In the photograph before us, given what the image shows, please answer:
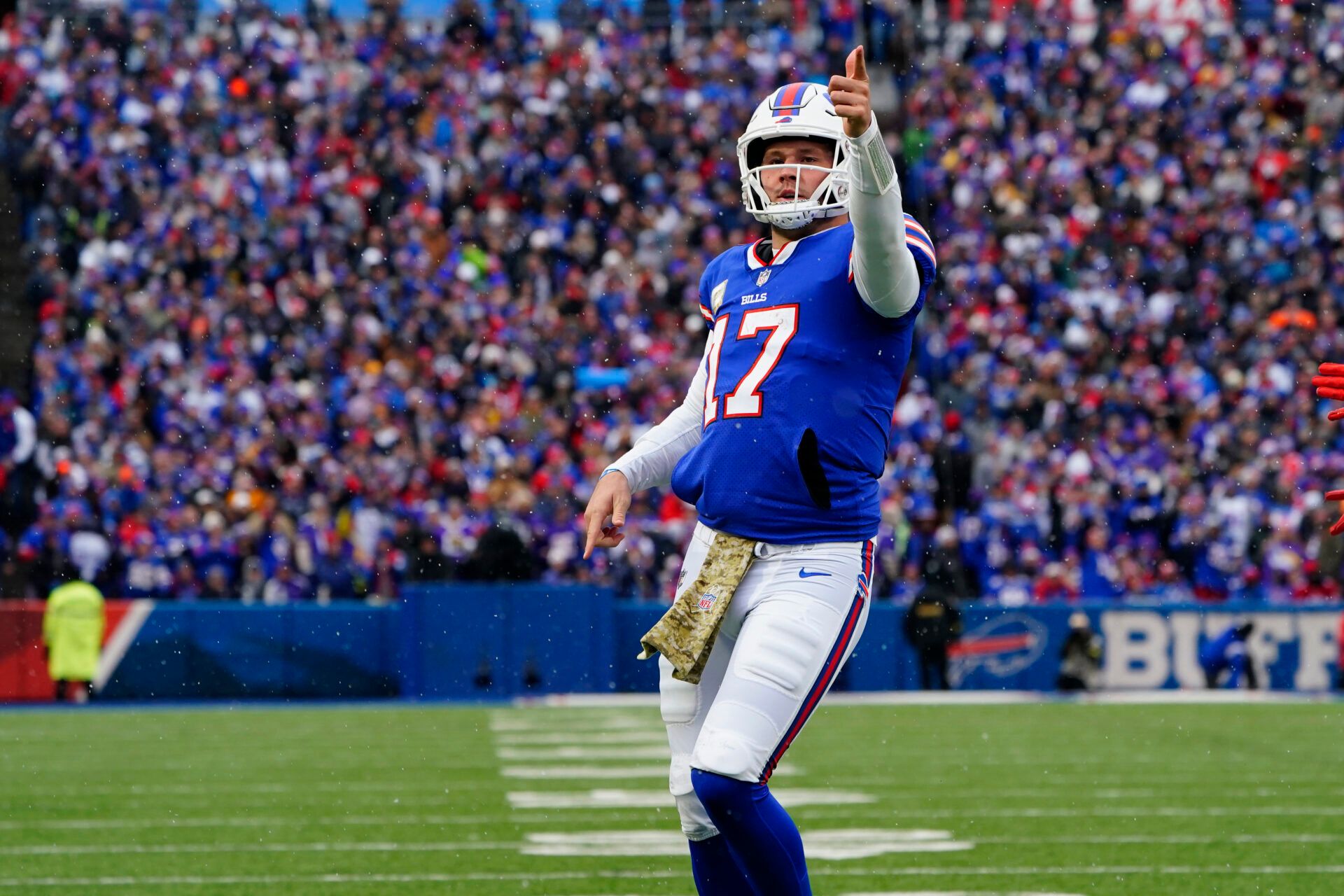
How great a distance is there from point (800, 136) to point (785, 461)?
2.29 feet

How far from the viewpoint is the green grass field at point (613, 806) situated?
5938 mm

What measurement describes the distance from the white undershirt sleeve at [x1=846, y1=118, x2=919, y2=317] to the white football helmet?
253 millimetres

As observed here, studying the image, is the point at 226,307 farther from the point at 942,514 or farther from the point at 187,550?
the point at 942,514

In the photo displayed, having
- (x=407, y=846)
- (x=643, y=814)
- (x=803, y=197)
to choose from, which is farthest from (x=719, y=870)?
(x=643, y=814)

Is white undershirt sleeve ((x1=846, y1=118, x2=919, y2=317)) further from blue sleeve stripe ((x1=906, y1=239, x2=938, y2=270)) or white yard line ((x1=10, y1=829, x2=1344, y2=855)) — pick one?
white yard line ((x1=10, y1=829, x2=1344, y2=855))

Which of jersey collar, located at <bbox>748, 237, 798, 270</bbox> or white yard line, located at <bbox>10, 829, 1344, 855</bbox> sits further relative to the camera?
white yard line, located at <bbox>10, 829, 1344, 855</bbox>

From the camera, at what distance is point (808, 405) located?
3.87 metres

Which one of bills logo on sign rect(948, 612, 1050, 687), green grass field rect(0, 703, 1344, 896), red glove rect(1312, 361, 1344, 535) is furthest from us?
bills logo on sign rect(948, 612, 1050, 687)

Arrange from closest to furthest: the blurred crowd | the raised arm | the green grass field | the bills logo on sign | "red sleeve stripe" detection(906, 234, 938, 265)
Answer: the raised arm
"red sleeve stripe" detection(906, 234, 938, 265)
the green grass field
the bills logo on sign
the blurred crowd

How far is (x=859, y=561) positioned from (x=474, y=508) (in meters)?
12.1

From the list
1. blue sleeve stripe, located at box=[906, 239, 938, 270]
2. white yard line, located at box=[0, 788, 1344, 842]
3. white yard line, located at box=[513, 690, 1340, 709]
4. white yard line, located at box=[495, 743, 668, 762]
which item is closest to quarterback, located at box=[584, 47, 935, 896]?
blue sleeve stripe, located at box=[906, 239, 938, 270]

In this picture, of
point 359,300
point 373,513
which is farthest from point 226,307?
point 373,513

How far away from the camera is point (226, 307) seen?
17625mm

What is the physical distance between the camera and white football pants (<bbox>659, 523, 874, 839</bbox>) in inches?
147
